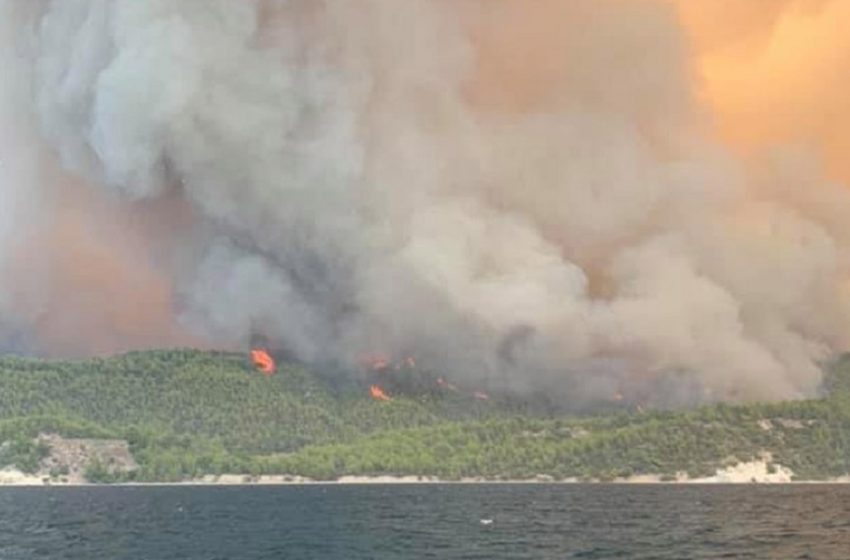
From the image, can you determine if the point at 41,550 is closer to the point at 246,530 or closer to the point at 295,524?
the point at 246,530

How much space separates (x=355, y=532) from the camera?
558 feet

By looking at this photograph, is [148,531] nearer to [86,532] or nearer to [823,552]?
[86,532]

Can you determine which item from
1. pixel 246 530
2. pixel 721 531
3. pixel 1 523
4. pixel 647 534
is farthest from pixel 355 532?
pixel 1 523

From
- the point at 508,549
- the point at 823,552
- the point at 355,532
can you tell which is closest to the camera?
the point at 823,552

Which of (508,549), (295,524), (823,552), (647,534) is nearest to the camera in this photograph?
(823,552)

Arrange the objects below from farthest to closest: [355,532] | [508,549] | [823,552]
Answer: [355,532], [508,549], [823,552]

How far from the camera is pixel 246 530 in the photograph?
17812 centimetres

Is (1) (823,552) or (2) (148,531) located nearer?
(1) (823,552)

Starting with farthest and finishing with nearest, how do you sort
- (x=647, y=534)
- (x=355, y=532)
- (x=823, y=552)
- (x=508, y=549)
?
(x=355, y=532) < (x=647, y=534) < (x=508, y=549) < (x=823, y=552)

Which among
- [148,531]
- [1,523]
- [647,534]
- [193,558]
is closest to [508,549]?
[647,534]

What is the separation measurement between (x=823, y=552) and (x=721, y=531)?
104 ft

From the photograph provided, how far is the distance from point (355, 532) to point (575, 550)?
145 ft

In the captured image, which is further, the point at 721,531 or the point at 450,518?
the point at 450,518

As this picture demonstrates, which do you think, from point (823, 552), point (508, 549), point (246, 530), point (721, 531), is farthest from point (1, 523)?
point (823, 552)
